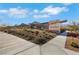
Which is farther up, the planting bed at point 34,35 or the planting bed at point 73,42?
the planting bed at point 34,35

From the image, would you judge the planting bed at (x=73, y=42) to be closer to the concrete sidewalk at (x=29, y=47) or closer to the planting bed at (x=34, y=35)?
the concrete sidewalk at (x=29, y=47)

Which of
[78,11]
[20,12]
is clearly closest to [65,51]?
[78,11]

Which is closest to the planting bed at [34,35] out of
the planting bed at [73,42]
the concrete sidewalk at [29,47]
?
the concrete sidewalk at [29,47]

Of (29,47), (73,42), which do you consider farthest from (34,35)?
(73,42)

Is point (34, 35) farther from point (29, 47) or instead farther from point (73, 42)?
point (73, 42)

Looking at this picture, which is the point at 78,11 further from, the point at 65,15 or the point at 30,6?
the point at 30,6

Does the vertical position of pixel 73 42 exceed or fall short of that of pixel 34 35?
it falls short

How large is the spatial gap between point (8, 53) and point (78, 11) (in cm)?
106

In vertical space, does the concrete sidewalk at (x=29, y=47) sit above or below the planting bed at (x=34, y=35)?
below

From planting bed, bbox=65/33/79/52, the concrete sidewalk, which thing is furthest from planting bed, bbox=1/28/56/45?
planting bed, bbox=65/33/79/52

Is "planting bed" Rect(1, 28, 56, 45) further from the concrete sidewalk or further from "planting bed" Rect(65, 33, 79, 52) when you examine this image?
"planting bed" Rect(65, 33, 79, 52)

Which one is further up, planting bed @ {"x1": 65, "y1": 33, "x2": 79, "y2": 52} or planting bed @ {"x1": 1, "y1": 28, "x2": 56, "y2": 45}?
planting bed @ {"x1": 1, "y1": 28, "x2": 56, "y2": 45}

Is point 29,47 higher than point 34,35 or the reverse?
the reverse

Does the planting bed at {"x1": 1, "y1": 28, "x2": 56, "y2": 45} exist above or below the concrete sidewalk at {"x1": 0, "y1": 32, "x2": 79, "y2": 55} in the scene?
above
